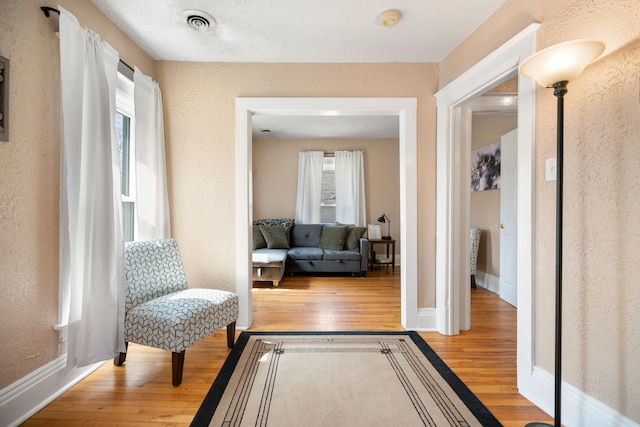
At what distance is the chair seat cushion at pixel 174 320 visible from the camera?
1743 mm

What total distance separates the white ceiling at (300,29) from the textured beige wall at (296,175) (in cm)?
312

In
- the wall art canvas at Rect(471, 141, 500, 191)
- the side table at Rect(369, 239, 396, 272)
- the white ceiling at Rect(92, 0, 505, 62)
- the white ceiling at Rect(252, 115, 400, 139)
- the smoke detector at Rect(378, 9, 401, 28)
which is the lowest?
the side table at Rect(369, 239, 396, 272)

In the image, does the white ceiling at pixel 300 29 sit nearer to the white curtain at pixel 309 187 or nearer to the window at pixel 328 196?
the white curtain at pixel 309 187

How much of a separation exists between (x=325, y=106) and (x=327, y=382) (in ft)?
7.12

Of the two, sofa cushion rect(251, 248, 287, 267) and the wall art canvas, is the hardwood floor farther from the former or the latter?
the wall art canvas

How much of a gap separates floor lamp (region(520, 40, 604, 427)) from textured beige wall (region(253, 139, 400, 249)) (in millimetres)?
4447

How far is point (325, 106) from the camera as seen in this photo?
262cm

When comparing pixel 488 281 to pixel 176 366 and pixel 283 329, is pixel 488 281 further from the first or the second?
pixel 176 366

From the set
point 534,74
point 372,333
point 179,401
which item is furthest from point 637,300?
point 179,401

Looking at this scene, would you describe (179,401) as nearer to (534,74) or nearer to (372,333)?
(372,333)

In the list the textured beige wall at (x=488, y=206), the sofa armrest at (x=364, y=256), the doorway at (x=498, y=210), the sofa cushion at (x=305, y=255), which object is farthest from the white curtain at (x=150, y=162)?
the textured beige wall at (x=488, y=206)

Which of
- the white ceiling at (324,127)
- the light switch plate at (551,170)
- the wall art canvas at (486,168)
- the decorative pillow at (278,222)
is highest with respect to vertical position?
the white ceiling at (324,127)

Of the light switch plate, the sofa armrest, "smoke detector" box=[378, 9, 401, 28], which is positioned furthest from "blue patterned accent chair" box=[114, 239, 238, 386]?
the sofa armrest

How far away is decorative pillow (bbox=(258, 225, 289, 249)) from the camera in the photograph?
4848mm
